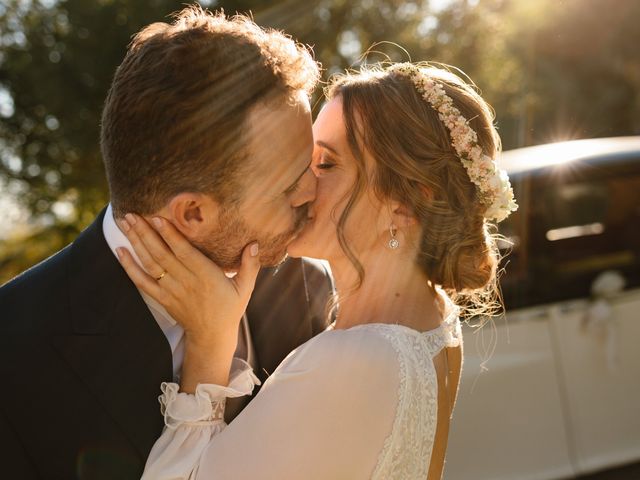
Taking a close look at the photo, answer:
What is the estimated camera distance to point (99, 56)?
8.93m

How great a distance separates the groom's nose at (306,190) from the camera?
7.93ft

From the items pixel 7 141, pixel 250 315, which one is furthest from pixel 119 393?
pixel 7 141

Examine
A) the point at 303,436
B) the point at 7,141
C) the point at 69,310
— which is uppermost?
the point at 7,141

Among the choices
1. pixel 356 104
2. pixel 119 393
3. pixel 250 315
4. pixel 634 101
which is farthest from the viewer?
pixel 634 101

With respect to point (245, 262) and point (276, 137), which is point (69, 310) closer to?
point (245, 262)

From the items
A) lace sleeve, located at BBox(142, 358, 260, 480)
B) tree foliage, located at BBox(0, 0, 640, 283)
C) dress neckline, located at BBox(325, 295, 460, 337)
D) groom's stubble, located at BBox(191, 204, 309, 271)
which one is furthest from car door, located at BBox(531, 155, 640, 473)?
tree foliage, located at BBox(0, 0, 640, 283)

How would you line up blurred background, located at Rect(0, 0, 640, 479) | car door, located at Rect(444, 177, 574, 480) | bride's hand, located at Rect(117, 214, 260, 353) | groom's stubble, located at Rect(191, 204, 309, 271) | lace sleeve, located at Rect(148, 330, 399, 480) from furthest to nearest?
blurred background, located at Rect(0, 0, 640, 479) → car door, located at Rect(444, 177, 574, 480) → groom's stubble, located at Rect(191, 204, 309, 271) → bride's hand, located at Rect(117, 214, 260, 353) → lace sleeve, located at Rect(148, 330, 399, 480)

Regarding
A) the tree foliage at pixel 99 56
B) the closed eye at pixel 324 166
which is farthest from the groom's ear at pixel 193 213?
the tree foliage at pixel 99 56

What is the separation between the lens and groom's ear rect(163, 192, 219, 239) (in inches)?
86.3

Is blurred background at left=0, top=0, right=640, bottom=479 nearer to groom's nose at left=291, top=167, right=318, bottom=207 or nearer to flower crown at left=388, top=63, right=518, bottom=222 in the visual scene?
flower crown at left=388, top=63, right=518, bottom=222

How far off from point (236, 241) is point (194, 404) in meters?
0.54

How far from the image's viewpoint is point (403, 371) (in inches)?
80.8

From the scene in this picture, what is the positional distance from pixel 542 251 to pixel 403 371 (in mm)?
2534

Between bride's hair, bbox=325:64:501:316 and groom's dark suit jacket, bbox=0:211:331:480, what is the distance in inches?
30.8
